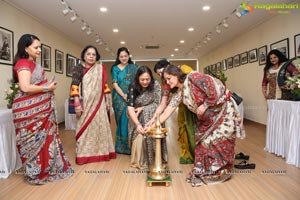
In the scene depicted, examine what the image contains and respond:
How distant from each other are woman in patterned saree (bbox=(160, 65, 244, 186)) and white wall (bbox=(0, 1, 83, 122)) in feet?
10.6

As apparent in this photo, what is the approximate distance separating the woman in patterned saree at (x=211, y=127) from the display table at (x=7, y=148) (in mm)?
1677

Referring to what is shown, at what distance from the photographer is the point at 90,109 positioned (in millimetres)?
2686

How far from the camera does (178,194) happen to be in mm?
1912

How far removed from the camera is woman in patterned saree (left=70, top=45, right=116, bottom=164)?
266 centimetres

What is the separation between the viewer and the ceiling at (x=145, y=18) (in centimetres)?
418

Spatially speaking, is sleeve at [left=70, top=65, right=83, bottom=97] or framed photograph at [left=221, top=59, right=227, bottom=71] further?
framed photograph at [left=221, top=59, right=227, bottom=71]

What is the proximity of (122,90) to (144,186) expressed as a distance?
1.44 meters

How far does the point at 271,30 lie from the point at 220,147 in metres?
4.15

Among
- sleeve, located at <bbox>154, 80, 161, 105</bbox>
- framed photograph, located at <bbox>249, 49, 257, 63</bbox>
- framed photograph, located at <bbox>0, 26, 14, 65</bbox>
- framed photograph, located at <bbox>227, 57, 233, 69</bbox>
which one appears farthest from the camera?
framed photograph, located at <bbox>227, 57, 233, 69</bbox>

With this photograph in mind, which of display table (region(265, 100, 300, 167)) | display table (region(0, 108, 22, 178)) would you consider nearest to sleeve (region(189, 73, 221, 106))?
display table (region(265, 100, 300, 167))

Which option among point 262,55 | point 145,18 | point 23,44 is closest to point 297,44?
point 262,55

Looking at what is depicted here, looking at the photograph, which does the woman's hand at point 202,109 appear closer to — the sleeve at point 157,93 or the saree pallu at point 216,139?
the saree pallu at point 216,139

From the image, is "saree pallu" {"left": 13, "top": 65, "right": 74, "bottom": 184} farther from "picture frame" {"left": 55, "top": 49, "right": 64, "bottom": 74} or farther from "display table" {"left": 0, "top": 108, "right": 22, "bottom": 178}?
"picture frame" {"left": 55, "top": 49, "right": 64, "bottom": 74}

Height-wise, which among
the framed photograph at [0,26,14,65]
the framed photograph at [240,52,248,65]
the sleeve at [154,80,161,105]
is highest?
the framed photograph at [240,52,248,65]
